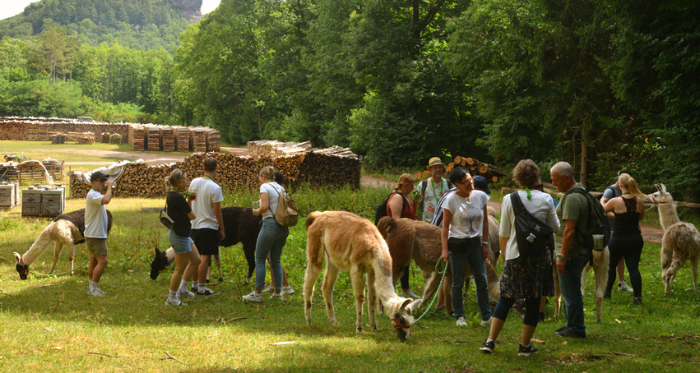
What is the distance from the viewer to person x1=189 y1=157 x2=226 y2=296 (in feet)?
25.6

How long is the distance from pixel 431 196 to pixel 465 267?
1995mm

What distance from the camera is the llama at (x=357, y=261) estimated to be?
5566 mm

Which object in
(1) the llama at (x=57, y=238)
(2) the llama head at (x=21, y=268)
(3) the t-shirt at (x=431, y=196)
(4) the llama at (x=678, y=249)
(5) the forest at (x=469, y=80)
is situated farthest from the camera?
(5) the forest at (x=469, y=80)

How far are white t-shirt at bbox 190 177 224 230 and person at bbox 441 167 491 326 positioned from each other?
11.3 ft

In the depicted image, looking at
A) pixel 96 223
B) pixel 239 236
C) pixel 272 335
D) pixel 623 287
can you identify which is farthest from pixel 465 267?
pixel 96 223

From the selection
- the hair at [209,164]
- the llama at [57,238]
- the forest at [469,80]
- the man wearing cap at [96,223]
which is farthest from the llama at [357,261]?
the forest at [469,80]

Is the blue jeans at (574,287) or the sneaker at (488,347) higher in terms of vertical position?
the blue jeans at (574,287)

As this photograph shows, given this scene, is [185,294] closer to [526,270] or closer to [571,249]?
[526,270]

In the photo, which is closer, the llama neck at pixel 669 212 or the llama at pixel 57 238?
the llama neck at pixel 669 212

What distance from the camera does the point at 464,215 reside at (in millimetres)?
6051

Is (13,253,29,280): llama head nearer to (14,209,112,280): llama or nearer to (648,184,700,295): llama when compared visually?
(14,209,112,280): llama

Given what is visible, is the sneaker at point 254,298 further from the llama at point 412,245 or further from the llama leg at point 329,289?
the llama at point 412,245

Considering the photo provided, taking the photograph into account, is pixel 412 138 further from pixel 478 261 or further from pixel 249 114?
pixel 249 114

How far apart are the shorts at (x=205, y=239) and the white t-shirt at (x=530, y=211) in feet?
15.0
